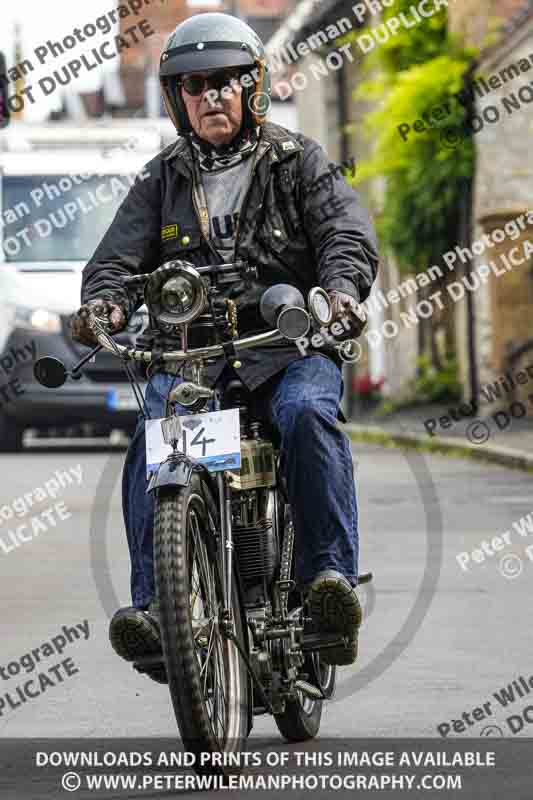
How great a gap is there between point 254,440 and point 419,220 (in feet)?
73.2

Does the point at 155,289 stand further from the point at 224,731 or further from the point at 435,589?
the point at 435,589

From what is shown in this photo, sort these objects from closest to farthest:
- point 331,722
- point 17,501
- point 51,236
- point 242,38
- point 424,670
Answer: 1. point 242,38
2. point 331,722
3. point 424,670
4. point 17,501
5. point 51,236

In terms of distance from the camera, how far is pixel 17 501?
15.2 m

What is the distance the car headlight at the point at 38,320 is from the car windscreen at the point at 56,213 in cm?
A: 81

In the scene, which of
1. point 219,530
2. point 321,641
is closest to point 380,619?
point 321,641

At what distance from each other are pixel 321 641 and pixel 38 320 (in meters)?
14.8

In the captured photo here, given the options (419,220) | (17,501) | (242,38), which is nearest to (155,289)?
(242,38)

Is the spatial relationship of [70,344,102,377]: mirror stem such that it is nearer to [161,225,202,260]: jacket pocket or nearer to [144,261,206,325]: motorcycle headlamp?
[144,261,206,325]: motorcycle headlamp

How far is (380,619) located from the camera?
887cm
